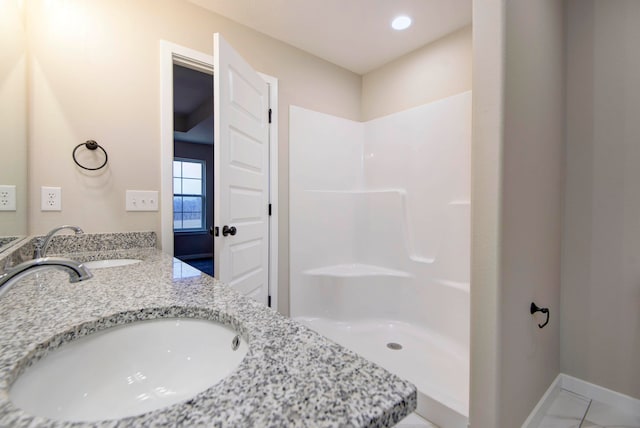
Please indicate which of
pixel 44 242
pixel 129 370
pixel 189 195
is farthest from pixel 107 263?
pixel 189 195

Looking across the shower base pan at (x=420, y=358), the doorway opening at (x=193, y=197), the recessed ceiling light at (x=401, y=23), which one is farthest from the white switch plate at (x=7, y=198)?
the doorway opening at (x=193, y=197)

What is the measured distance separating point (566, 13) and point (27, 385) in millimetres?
2693

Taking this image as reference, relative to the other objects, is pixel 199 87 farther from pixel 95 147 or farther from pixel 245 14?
pixel 95 147

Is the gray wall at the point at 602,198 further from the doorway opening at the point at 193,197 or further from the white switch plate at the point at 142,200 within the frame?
the doorway opening at the point at 193,197

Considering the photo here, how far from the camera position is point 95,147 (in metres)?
1.55

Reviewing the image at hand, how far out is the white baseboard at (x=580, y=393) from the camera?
1382 millimetres

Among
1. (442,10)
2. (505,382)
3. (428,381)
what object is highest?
(442,10)

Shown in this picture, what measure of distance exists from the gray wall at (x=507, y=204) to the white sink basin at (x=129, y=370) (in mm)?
957

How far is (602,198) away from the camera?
154 centimetres

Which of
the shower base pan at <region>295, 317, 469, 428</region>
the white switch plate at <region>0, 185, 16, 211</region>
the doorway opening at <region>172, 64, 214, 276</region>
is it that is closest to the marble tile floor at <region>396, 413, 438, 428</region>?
the shower base pan at <region>295, 317, 469, 428</region>

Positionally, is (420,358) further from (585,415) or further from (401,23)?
(401,23)

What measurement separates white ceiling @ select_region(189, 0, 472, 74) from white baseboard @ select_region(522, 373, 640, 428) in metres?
2.40

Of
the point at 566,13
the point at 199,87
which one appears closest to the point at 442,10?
the point at 566,13

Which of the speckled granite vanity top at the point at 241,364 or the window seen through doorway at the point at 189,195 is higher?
the window seen through doorway at the point at 189,195
